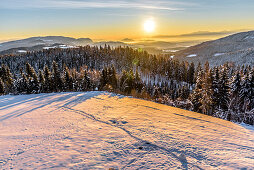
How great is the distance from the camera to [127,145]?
9102mm

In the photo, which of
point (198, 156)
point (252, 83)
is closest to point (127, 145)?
point (198, 156)

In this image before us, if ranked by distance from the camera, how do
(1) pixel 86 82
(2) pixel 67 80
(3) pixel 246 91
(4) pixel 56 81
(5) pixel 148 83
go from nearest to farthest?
(3) pixel 246 91 < (4) pixel 56 81 < (2) pixel 67 80 < (1) pixel 86 82 < (5) pixel 148 83

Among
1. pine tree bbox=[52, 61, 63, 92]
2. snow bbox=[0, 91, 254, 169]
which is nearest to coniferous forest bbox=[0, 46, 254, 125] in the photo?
pine tree bbox=[52, 61, 63, 92]

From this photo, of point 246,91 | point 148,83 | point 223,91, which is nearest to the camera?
point 223,91

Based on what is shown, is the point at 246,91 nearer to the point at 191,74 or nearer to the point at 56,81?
the point at 191,74

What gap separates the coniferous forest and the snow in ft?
30.7

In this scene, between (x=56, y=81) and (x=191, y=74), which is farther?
(x=191, y=74)

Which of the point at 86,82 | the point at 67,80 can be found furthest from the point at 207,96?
the point at 67,80

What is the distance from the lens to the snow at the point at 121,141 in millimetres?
7547

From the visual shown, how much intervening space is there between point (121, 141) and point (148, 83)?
68549 mm

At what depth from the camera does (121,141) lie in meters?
9.59

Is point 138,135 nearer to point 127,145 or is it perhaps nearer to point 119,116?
point 127,145

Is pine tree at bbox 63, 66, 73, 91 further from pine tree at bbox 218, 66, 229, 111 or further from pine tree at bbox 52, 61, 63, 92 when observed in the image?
pine tree at bbox 218, 66, 229, 111

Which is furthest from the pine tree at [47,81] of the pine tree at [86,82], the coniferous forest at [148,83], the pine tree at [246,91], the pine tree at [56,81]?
the pine tree at [246,91]
